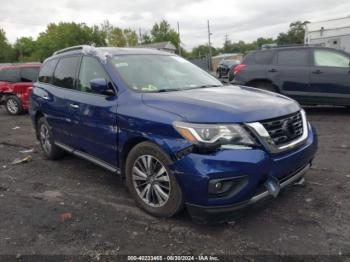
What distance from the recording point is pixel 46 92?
18.3 feet

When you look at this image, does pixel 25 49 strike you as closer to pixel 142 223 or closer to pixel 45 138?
pixel 45 138

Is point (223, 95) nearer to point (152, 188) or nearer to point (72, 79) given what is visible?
point (152, 188)

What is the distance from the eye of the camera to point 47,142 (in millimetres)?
5977

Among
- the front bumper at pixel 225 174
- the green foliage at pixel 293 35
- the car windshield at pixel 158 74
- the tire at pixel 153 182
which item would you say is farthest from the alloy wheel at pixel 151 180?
the green foliage at pixel 293 35

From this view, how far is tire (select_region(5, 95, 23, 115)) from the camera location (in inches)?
476

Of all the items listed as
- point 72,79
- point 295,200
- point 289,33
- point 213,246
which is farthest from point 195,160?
point 289,33

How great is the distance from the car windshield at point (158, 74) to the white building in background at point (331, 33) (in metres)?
19.6

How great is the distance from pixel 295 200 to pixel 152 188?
1.61 m

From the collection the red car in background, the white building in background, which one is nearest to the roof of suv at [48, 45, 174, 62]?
the red car in background

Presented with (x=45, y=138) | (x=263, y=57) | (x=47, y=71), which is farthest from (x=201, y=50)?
(x=45, y=138)

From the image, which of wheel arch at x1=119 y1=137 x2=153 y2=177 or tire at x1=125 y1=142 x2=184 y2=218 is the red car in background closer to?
wheel arch at x1=119 y1=137 x2=153 y2=177

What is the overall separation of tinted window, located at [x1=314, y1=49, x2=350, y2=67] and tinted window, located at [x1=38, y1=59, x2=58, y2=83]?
243 inches

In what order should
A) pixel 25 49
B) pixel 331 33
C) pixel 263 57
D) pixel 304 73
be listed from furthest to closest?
pixel 25 49, pixel 331 33, pixel 263 57, pixel 304 73

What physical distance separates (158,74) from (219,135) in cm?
157
